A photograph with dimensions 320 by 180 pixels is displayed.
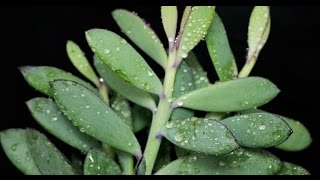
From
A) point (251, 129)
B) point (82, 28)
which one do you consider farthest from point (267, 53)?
point (251, 129)

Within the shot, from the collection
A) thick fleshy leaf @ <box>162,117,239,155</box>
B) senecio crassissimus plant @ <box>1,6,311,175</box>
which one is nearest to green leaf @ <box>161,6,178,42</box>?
senecio crassissimus plant @ <box>1,6,311,175</box>

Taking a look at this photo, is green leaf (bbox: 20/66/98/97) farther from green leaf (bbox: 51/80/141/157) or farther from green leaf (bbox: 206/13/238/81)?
green leaf (bbox: 206/13/238/81)

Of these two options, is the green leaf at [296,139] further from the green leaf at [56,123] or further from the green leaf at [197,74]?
the green leaf at [56,123]

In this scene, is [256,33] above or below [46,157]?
above

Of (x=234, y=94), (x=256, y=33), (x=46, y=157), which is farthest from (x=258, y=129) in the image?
(x=46, y=157)

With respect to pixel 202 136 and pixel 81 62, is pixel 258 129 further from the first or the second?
pixel 81 62

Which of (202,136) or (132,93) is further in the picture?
(132,93)
